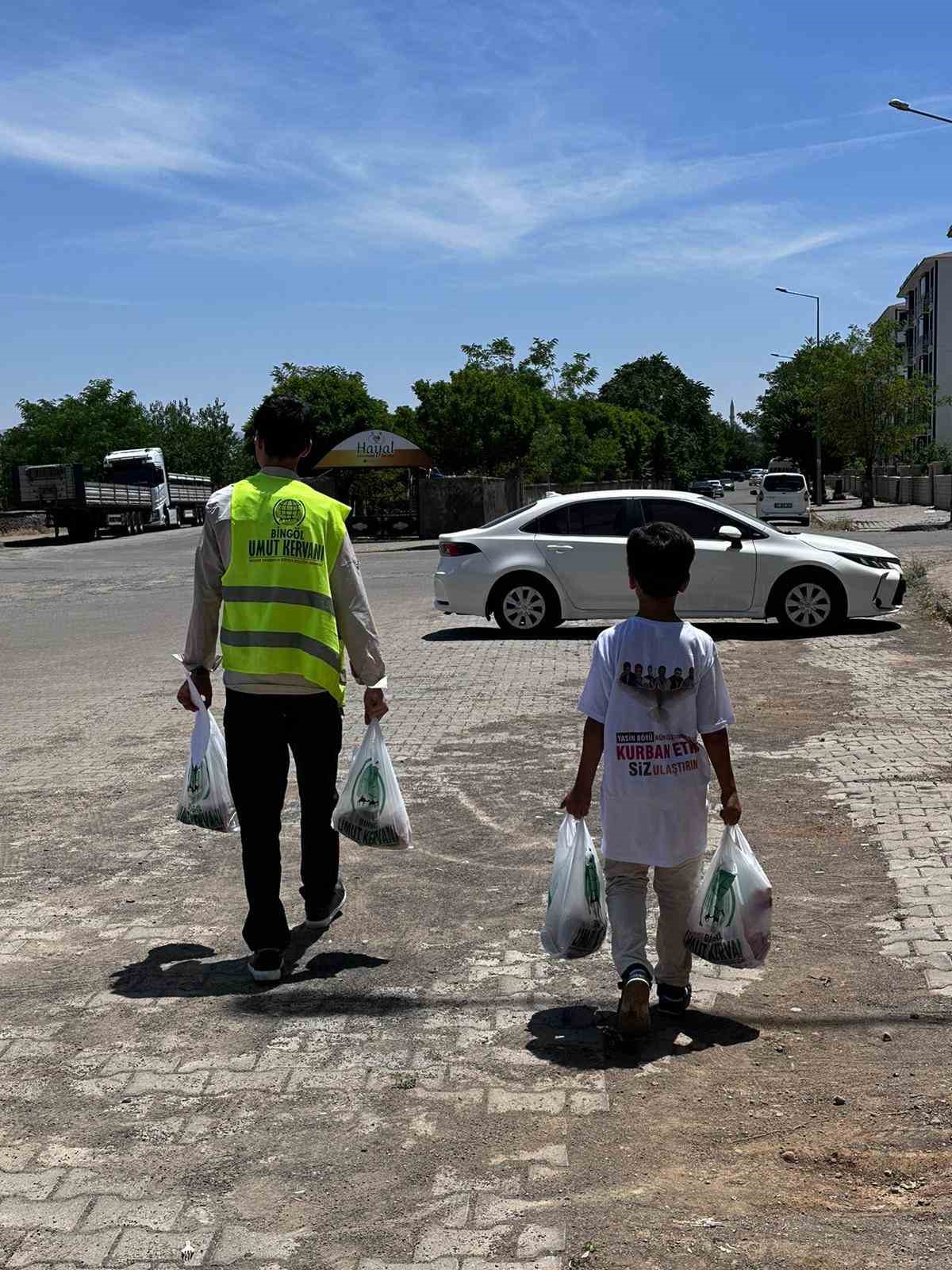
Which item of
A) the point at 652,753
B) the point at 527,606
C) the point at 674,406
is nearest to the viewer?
the point at 652,753

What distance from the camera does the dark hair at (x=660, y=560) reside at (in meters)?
4.29


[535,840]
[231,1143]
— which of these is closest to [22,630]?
[535,840]

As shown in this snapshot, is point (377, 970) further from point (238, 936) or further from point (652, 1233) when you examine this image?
point (652, 1233)

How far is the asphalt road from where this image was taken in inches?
127

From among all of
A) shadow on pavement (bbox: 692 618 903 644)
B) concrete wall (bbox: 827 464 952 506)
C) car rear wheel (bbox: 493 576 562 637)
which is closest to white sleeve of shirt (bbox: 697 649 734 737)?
shadow on pavement (bbox: 692 618 903 644)

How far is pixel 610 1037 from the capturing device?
4301 millimetres

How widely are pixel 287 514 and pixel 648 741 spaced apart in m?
1.44

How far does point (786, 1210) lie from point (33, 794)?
18.8 feet

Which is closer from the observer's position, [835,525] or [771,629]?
[771,629]

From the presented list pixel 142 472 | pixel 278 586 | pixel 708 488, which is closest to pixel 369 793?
pixel 278 586

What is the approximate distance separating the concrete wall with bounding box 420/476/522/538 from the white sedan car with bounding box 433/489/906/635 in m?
28.5

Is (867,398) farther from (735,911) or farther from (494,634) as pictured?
(735,911)

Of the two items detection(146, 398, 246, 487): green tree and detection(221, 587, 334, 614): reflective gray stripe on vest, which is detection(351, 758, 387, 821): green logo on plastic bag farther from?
detection(146, 398, 246, 487): green tree

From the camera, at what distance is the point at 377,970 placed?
16.4 ft
